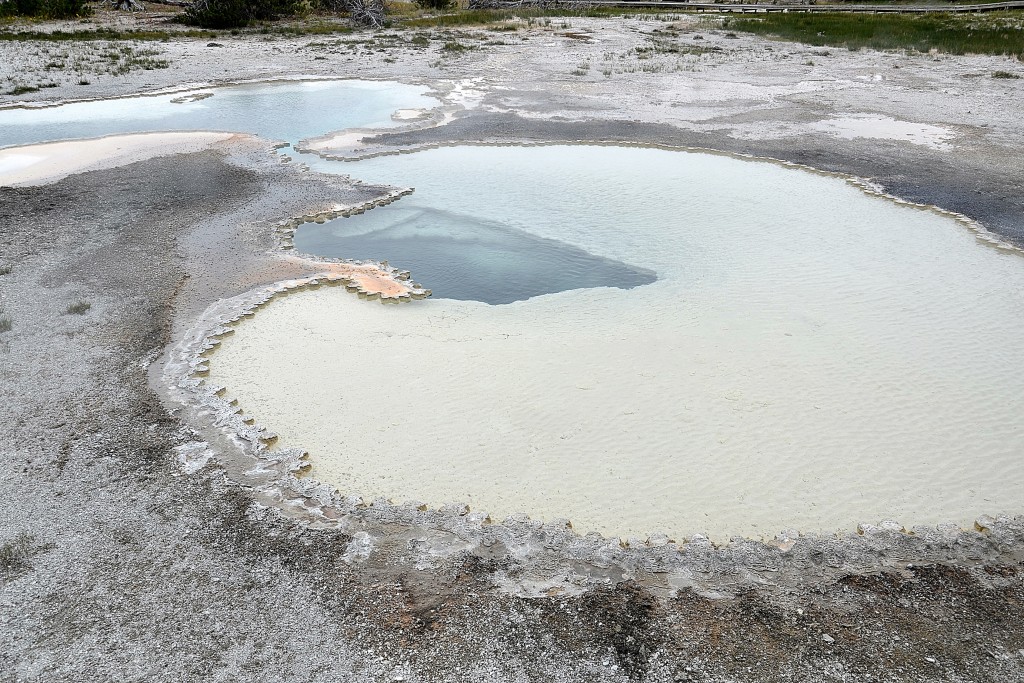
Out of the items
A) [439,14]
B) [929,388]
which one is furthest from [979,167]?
[439,14]

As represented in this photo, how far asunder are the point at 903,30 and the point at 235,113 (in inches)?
1018

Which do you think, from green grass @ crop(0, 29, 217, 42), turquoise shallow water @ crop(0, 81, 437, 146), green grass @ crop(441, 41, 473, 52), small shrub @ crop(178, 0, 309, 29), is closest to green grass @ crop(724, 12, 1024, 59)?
green grass @ crop(441, 41, 473, 52)

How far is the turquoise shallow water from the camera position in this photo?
13.6 m

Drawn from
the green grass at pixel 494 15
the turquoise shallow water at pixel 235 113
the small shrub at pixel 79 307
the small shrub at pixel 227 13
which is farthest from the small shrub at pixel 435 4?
the small shrub at pixel 79 307

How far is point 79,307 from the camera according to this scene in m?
6.94

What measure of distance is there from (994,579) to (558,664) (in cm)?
261

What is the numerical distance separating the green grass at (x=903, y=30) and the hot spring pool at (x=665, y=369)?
60.0 ft

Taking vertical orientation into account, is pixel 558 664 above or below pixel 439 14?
below

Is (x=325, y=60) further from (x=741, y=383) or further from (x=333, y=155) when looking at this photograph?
(x=741, y=383)

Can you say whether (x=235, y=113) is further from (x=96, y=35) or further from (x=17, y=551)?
(x=96, y=35)

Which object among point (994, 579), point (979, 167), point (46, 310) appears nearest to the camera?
point (994, 579)

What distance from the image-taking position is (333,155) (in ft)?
39.2

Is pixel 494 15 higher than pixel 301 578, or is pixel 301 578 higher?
pixel 494 15

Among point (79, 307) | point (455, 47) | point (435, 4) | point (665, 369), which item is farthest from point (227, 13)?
point (665, 369)
